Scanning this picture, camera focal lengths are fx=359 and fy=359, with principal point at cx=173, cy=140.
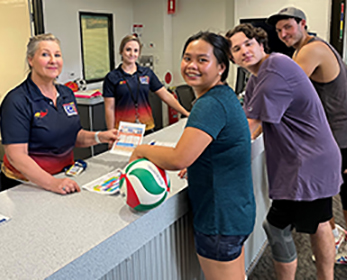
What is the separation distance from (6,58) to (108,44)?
1789 mm

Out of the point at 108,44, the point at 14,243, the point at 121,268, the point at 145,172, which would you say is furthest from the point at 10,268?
the point at 108,44

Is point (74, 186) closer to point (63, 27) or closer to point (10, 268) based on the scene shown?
point (10, 268)

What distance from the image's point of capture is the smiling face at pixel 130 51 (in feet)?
10.1

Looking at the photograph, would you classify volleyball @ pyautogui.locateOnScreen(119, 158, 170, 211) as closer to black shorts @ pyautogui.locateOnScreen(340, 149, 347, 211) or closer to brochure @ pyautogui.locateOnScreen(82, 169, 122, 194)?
brochure @ pyautogui.locateOnScreen(82, 169, 122, 194)

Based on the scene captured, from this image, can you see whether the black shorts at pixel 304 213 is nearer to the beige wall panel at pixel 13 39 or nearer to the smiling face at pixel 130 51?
the smiling face at pixel 130 51

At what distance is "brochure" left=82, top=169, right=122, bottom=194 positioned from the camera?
1695 mm

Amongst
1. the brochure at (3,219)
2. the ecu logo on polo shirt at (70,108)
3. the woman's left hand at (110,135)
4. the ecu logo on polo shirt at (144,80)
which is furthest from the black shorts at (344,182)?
the brochure at (3,219)

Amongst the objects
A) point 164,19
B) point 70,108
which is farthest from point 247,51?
point 164,19

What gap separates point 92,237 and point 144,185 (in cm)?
26

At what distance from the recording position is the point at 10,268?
1.10 m

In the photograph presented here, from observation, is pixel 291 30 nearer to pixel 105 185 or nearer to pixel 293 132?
pixel 293 132

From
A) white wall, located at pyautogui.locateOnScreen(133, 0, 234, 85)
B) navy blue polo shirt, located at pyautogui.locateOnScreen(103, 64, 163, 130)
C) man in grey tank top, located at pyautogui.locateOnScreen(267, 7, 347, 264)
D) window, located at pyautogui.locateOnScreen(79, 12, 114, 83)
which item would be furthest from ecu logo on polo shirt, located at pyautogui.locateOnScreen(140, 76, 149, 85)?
white wall, located at pyautogui.locateOnScreen(133, 0, 234, 85)

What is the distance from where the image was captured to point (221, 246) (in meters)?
1.43

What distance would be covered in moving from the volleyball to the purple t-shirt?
64 centimetres
